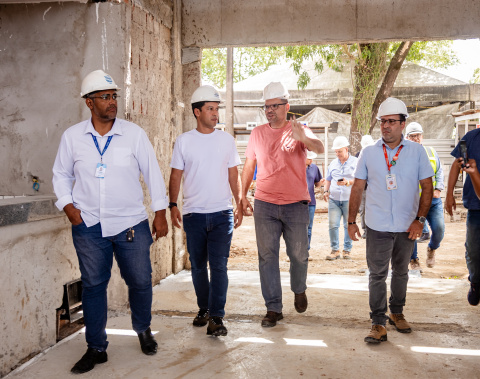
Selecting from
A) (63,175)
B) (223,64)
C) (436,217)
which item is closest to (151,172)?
(63,175)

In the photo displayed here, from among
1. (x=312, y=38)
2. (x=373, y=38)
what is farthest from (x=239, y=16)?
(x=373, y=38)

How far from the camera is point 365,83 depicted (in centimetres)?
1385

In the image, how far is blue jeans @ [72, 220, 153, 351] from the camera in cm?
404

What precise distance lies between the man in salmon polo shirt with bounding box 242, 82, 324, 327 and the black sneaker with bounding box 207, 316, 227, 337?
0.50m

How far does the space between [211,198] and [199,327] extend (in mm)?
1283

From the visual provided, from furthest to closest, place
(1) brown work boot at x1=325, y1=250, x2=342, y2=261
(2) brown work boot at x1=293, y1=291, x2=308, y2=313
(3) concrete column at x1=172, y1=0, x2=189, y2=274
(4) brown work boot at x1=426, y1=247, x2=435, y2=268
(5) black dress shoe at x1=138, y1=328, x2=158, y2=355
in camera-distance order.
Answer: (1) brown work boot at x1=325, y1=250, x2=342, y2=261 → (4) brown work boot at x1=426, y1=247, x2=435, y2=268 → (3) concrete column at x1=172, y1=0, x2=189, y2=274 → (2) brown work boot at x1=293, y1=291, x2=308, y2=313 → (5) black dress shoe at x1=138, y1=328, x2=158, y2=355

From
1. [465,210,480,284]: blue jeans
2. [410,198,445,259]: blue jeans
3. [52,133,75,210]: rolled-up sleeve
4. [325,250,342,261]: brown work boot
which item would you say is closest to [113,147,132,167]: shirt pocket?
[52,133,75,210]: rolled-up sleeve

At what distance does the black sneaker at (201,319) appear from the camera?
5.08 meters

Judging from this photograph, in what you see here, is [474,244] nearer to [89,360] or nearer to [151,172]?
[151,172]

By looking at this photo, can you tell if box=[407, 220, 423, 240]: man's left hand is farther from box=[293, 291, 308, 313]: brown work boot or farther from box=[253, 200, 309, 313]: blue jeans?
box=[293, 291, 308, 313]: brown work boot

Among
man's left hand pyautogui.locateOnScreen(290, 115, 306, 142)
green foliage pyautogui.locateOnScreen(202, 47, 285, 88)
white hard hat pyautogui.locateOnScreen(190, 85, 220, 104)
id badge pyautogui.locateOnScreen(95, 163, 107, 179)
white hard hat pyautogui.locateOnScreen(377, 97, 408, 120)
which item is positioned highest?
green foliage pyautogui.locateOnScreen(202, 47, 285, 88)

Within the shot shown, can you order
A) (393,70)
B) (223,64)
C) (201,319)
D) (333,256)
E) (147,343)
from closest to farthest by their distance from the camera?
(147,343)
(201,319)
(333,256)
(393,70)
(223,64)

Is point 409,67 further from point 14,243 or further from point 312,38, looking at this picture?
point 14,243

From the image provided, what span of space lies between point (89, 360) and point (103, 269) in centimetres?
69
